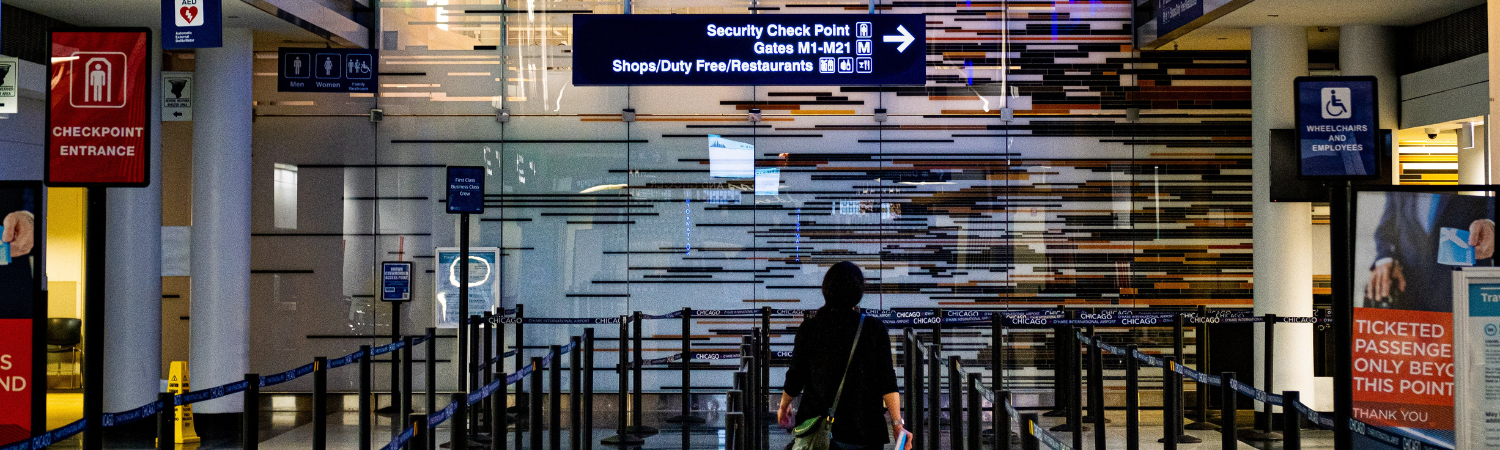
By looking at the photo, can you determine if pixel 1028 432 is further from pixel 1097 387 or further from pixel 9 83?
pixel 9 83

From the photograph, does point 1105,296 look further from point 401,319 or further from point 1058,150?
point 401,319

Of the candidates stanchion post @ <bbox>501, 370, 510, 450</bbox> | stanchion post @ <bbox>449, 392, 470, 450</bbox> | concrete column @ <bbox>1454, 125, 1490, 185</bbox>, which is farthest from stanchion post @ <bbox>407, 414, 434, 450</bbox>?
concrete column @ <bbox>1454, 125, 1490, 185</bbox>

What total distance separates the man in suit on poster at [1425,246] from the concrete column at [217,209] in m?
9.14

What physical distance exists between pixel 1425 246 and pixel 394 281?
8901 millimetres

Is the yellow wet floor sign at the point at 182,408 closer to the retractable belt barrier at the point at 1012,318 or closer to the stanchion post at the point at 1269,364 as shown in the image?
the retractable belt barrier at the point at 1012,318

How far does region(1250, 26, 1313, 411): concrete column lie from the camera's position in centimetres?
999

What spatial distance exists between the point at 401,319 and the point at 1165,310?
762cm

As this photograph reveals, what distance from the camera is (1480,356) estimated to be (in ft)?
12.0

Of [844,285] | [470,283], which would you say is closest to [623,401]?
[470,283]

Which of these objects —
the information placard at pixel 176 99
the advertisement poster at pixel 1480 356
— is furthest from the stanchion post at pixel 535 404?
the information placard at pixel 176 99

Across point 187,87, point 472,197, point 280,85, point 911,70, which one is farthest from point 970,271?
point 187,87

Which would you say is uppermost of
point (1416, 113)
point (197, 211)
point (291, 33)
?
point (291, 33)

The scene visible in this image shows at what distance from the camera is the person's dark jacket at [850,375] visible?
4.94 m

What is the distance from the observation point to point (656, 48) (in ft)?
28.3
